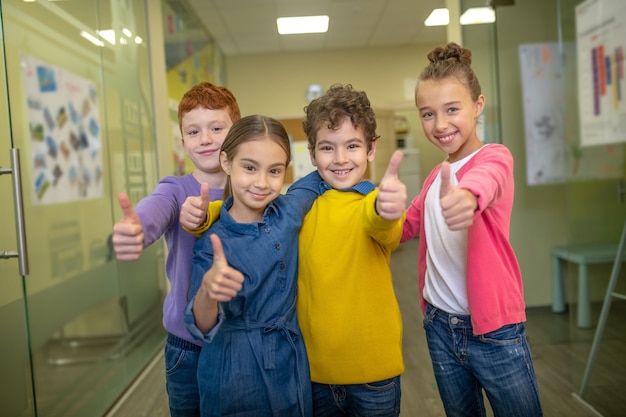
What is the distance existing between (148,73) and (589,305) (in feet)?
10.7

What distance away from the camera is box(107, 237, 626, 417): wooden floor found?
2342mm

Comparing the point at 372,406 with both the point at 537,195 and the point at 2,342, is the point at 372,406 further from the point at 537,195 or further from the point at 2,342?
the point at 537,195

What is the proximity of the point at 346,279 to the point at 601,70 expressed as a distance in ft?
6.53

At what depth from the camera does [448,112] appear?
1.28 metres

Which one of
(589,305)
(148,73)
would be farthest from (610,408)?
(148,73)

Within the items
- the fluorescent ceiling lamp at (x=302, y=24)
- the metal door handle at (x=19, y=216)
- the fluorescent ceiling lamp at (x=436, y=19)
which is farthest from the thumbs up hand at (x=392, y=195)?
the fluorescent ceiling lamp at (x=436, y=19)

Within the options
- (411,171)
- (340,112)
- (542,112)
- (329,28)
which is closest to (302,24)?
(329,28)

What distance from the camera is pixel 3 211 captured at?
1944 mm

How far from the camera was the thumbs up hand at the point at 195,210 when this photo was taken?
43.9 inches

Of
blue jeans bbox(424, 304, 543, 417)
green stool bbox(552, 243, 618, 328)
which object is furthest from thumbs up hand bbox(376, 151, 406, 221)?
green stool bbox(552, 243, 618, 328)

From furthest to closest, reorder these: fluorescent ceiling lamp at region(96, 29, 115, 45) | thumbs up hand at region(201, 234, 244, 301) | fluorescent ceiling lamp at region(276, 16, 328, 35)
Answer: fluorescent ceiling lamp at region(276, 16, 328, 35) → fluorescent ceiling lamp at region(96, 29, 115, 45) → thumbs up hand at region(201, 234, 244, 301)

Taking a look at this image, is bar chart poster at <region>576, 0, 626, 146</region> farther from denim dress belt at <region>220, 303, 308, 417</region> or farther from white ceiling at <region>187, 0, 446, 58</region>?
white ceiling at <region>187, 0, 446, 58</region>

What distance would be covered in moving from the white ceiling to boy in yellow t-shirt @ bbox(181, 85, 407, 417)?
4580mm

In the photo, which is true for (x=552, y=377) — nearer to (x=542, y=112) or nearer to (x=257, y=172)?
(x=542, y=112)
